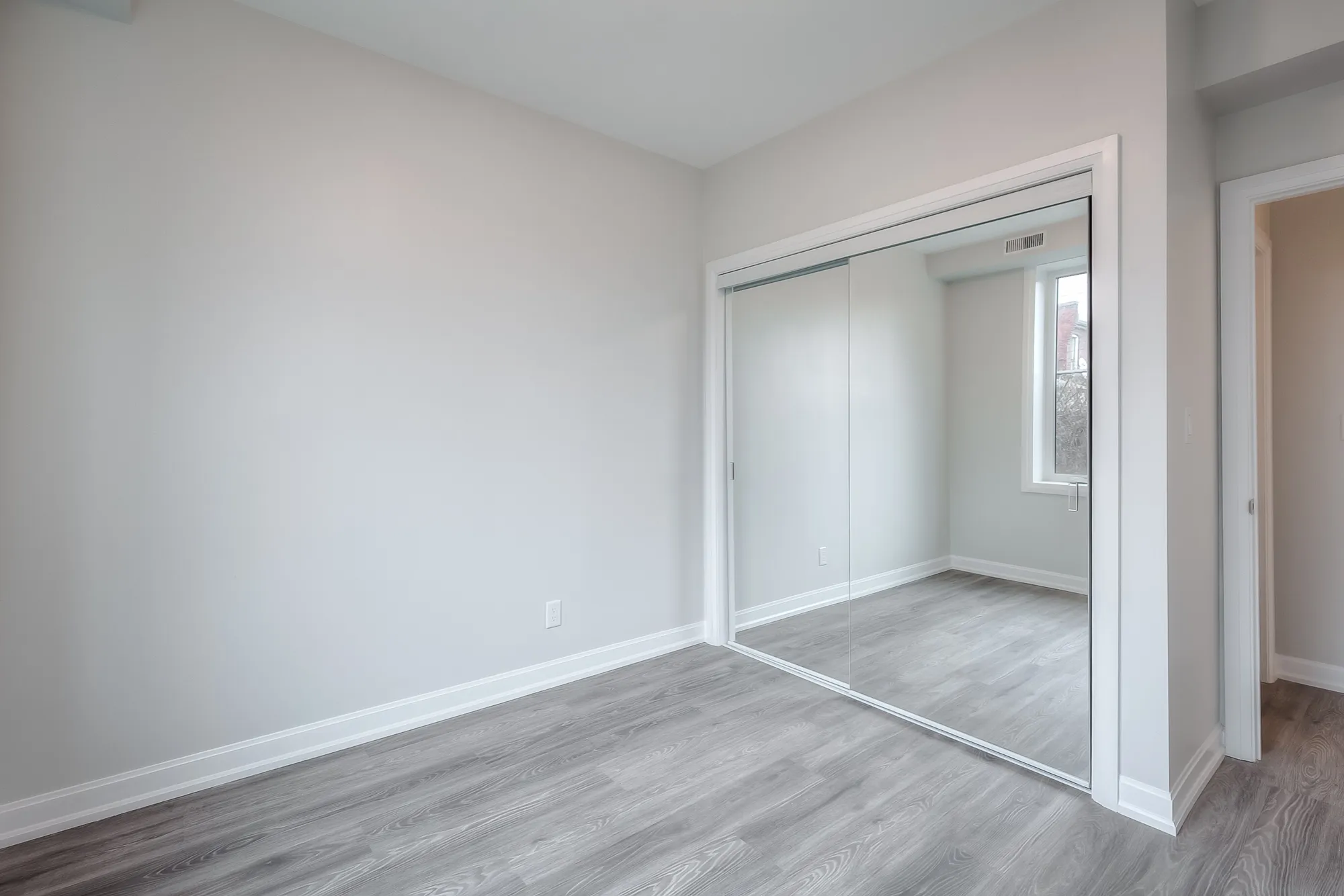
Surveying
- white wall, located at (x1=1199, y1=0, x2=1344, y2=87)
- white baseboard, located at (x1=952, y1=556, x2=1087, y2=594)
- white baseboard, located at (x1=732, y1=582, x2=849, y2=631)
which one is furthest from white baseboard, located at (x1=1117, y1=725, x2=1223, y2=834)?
white wall, located at (x1=1199, y1=0, x2=1344, y2=87)

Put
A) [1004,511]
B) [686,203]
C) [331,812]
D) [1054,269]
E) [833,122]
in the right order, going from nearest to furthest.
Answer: [331,812]
[1054,269]
[1004,511]
[833,122]
[686,203]

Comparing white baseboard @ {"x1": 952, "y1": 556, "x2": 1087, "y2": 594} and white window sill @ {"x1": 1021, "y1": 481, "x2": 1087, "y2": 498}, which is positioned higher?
white window sill @ {"x1": 1021, "y1": 481, "x2": 1087, "y2": 498}

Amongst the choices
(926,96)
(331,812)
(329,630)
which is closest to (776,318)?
(926,96)

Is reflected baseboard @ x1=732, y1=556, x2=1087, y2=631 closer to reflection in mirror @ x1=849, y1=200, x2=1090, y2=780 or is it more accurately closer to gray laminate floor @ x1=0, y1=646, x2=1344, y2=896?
reflection in mirror @ x1=849, y1=200, x2=1090, y2=780

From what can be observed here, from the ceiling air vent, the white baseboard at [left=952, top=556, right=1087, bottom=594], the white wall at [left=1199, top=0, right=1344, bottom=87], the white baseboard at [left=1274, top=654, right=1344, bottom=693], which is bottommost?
the white baseboard at [left=1274, top=654, right=1344, bottom=693]

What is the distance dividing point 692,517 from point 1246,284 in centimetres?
262

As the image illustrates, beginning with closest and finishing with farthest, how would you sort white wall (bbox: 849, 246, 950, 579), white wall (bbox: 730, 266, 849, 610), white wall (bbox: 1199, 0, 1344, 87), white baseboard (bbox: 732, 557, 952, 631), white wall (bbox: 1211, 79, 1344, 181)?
white wall (bbox: 1199, 0, 1344, 87) < white wall (bbox: 1211, 79, 1344, 181) < white wall (bbox: 849, 246, 950, 579) < white baseboard (bbox: 732, 557, 952, 631) < white wall (bbox: 730, 266, 849, 610)

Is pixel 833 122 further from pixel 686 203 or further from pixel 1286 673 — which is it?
pixel 1286 673

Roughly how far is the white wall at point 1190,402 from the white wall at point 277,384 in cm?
229

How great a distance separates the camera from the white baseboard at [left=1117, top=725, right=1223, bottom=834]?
1.91 meters

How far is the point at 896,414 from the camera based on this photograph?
2.80 meters

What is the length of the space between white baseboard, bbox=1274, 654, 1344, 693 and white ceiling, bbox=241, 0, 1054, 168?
3.17m

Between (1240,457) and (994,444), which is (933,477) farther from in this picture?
(1240,457)

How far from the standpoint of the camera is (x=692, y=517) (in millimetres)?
3639
